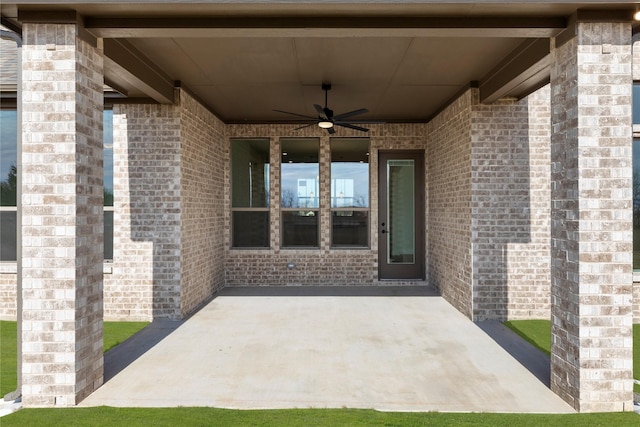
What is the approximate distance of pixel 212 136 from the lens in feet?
24.2

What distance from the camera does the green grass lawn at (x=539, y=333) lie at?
14.9 ft

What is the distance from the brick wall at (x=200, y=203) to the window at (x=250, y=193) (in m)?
0.31

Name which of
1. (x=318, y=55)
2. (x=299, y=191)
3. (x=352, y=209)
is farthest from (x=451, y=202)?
(x=318, y=55)

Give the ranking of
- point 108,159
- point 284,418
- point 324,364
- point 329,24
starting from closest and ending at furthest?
point 284,418 → point 329,24 → point 324,364 → point 108,159

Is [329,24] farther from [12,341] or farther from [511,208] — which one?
[12,341]

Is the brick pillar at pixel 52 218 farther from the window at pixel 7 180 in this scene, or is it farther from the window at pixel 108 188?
the window at pixel 7 180

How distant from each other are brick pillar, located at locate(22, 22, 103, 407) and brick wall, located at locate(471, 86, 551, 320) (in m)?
4.75

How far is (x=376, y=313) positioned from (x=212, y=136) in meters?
4.21

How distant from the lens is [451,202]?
6633 millimetres

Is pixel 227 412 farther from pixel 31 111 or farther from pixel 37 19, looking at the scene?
pixel 37 19

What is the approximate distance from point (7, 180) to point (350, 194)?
224 inches

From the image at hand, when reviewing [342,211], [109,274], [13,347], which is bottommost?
[13,347]

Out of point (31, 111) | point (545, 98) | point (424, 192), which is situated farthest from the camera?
point (424, 192)

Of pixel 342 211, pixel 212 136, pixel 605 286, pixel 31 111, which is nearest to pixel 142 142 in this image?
pixel 212 136
